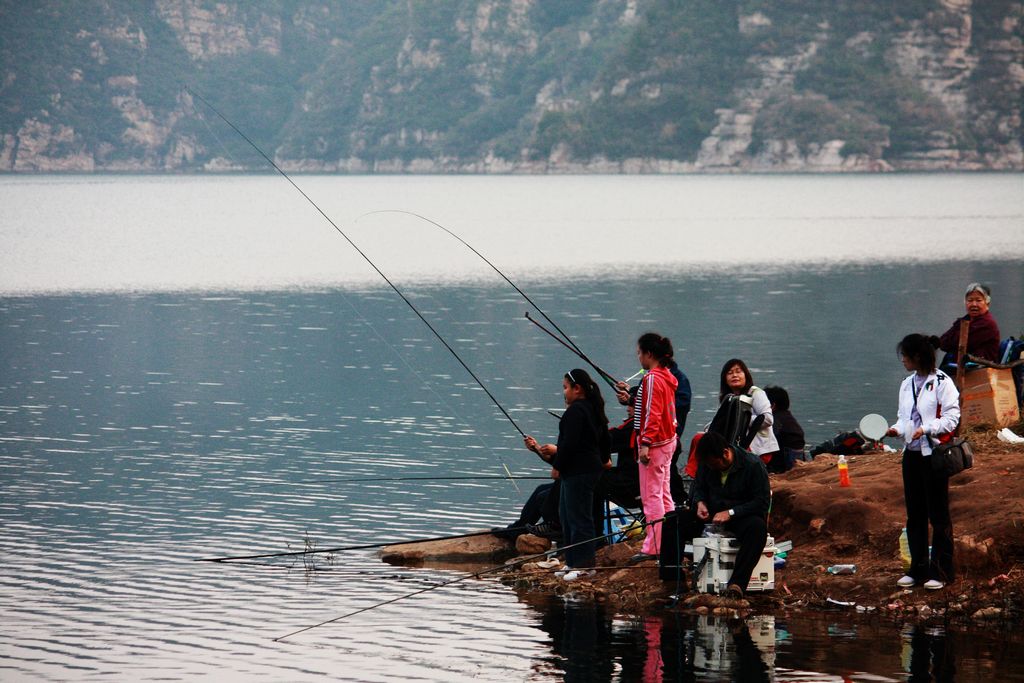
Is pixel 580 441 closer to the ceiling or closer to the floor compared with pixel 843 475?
closer to the ceiling

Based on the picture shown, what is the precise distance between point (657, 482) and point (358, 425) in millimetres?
10344

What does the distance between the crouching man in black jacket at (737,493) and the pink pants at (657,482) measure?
58 cm

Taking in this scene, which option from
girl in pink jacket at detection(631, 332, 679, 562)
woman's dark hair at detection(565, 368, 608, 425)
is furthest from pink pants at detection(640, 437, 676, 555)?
woman's dark hair at detection(565, 368, 608, 425)

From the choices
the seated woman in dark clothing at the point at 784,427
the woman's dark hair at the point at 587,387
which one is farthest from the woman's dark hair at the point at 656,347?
the seated woman in dark clothing at the point at 784,427

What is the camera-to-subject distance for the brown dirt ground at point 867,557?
11.0m

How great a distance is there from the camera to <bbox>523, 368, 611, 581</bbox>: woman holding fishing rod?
38.3 ft

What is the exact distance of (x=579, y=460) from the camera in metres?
11.9

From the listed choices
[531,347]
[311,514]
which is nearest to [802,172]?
[531,347]

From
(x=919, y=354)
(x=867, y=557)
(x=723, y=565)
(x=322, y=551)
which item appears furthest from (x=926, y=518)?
(x=322, y=551)

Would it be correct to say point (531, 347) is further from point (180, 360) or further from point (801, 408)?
point (801, 408)

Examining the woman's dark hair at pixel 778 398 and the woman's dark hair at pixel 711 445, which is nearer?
the woman's dark hair at pixel 711 445

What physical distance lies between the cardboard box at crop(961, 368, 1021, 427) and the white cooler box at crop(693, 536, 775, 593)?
334 centimetres

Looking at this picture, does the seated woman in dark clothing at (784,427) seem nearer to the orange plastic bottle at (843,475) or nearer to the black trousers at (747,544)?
the orange plastic bottle at (843,475)

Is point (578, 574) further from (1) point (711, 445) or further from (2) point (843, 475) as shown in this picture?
(2) point (843, 475)
